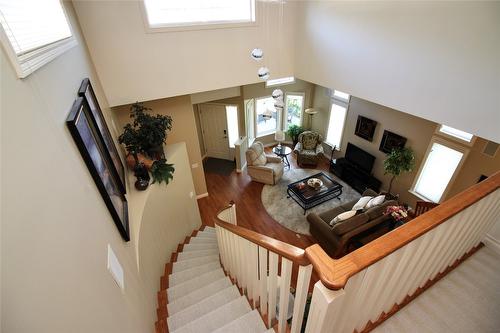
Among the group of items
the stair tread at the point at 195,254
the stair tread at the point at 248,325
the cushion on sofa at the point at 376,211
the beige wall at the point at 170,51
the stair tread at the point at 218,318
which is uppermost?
the beige wall at the point at 170,51

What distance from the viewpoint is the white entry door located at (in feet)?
24.6

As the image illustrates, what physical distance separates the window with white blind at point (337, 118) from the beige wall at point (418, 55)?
249 cm

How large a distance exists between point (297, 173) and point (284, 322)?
5.71 meters

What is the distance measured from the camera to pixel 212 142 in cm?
802

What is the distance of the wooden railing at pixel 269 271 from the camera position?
1.29 m

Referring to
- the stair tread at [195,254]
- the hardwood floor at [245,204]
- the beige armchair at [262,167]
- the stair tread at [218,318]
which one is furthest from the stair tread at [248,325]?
the beige armchair at [262,167]

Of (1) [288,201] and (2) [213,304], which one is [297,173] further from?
(2) [213,304]

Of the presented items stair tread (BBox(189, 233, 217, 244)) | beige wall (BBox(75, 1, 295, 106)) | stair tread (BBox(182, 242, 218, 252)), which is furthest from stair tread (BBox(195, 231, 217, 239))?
beige wall (BBox(75, 1, 295, 106))

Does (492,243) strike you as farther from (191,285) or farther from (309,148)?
(309,148)

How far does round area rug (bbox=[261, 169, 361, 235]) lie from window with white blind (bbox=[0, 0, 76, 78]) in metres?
4.81

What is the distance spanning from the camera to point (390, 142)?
5.63 m

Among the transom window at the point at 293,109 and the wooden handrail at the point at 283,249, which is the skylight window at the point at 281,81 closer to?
the transom window at the point at 293,109

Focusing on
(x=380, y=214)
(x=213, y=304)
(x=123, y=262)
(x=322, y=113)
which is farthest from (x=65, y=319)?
(x=322, y=113)

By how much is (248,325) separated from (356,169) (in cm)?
540
